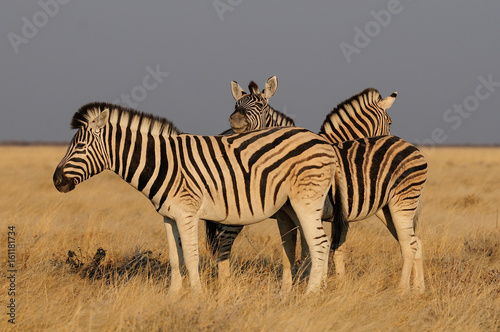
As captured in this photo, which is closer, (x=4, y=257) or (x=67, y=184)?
(x=67, y=184)

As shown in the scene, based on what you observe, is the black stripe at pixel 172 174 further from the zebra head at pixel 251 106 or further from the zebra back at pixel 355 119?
the zebra back at pixel 355 119

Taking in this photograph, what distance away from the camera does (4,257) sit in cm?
784

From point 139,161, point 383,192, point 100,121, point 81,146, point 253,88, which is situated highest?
point 253,88

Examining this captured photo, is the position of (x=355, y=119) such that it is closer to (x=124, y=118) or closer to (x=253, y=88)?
(x=253, y=88)

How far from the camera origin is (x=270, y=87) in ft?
28.9

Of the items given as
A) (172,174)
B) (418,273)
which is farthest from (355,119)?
(172,174)

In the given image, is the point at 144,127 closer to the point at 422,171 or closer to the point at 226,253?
the point at 226,253

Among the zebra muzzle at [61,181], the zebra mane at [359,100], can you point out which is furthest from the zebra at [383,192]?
the zebra muzzle at [61,181]

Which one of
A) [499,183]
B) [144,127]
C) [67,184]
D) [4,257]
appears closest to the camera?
[67,184]

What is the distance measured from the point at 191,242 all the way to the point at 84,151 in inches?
53.9

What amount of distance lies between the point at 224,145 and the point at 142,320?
2029mm

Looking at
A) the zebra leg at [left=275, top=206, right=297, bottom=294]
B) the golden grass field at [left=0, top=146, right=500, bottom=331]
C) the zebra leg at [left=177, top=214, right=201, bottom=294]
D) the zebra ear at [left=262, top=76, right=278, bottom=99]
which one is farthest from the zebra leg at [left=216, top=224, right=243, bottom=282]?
the zebra ear at [left=262, top=76, right=278, bottom=99]

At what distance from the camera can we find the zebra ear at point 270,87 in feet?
28.7

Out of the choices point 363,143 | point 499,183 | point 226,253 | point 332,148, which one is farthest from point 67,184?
point 499,183
